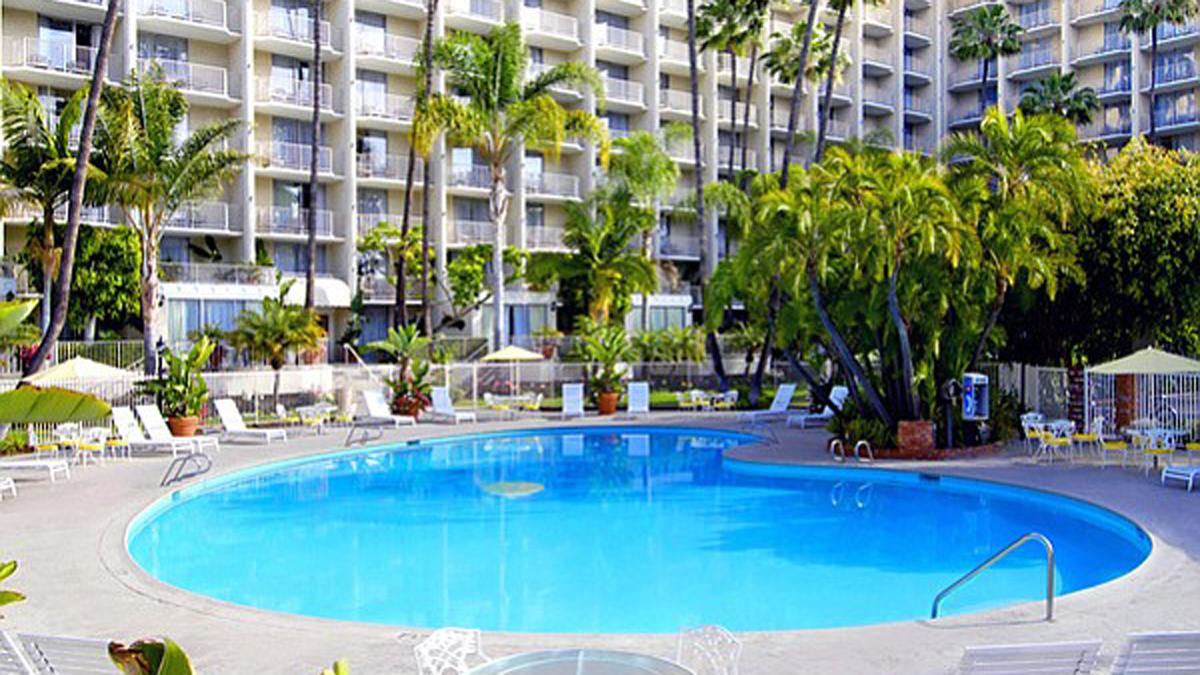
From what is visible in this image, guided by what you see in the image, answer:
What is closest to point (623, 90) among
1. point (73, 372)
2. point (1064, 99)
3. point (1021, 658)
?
point (1064, 99)

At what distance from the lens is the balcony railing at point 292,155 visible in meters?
39.4

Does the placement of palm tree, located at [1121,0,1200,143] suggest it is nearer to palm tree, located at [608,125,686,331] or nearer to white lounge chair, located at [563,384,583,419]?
palm tree, located at [608,125,686,331]

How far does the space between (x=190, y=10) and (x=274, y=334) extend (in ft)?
57.2

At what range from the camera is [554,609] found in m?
11.2

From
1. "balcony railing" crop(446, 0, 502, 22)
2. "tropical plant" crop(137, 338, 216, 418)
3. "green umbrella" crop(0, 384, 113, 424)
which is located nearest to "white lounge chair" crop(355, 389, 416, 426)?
"tropical plant" crop(137, 338, 216, 418)

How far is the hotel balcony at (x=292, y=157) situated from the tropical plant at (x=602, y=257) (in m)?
8.99

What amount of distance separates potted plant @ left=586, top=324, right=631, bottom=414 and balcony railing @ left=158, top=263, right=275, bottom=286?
44.2ft

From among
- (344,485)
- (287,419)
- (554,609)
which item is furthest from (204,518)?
(287,419)

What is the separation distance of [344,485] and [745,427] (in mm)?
10225

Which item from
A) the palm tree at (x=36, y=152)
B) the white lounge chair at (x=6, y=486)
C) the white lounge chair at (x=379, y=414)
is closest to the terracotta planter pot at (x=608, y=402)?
the white lounge chair at (x=379, y=414)

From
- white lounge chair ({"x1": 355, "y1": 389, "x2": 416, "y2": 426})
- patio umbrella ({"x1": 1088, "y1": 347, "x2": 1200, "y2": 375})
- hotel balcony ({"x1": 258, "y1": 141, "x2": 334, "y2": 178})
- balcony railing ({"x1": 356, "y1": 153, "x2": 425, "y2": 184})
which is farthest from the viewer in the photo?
balcony railing ({"x1": 356, "y1": 153, "x2": 425, "y2": 184})

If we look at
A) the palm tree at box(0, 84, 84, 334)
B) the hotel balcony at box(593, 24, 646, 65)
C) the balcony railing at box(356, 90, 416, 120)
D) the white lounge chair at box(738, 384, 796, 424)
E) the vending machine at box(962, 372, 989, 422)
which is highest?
the hotel balcony at box(593, 24, 646, 65)

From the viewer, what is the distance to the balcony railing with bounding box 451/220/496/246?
43706 mm

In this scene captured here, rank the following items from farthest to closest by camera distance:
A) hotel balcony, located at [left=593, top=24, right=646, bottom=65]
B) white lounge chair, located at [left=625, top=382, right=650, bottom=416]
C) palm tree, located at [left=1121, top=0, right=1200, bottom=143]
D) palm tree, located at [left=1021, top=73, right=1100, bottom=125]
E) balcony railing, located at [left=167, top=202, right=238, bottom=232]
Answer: hotel balcony, located at [left=593, top=24, right=646, bottom=65] → palm tree, located at [left=1021, top=73, right=1100, bottom=125] → palm tree, located at [left=1121, top=0, right=1200, bottom=143] → balcony railing, located at [left=167, top=202, right=238, bottom=232] → white lounge chair, located at [left=625, top=382, right=650, bottom=416]
